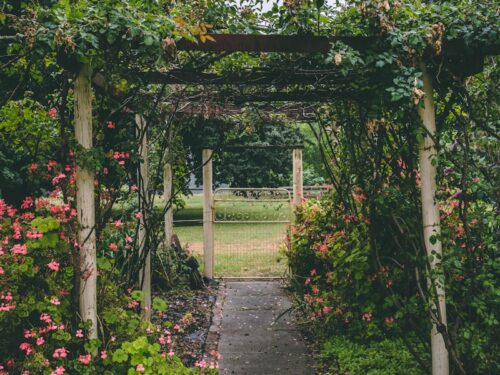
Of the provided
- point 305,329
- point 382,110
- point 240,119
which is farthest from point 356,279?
point 240,119

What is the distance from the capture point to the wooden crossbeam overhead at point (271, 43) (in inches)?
146

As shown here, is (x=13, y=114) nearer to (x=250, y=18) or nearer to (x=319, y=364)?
(x=250, y=18)

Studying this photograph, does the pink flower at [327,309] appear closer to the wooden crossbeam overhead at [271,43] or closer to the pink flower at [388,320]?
the pink flower at [388,320]

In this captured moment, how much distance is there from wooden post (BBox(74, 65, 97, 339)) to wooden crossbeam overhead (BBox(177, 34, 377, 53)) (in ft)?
2.50

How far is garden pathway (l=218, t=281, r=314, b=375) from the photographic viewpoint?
5461 millimetres

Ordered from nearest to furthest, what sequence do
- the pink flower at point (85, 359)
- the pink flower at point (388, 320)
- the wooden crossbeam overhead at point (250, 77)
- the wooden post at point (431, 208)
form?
the pink flower at point (85, 359)
the wooden post at point (431, 208)
the wooden crossbeam overhead at point (250, 77)
the pink flower at point (388, 320)

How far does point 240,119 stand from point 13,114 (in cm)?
445

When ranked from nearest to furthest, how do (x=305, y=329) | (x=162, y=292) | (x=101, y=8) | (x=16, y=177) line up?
1. (x=101, y=8)
2. (x=305, y=329)
3. (x=162, y=292)
4. (x=16, y=177)

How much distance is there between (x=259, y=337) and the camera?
6480mm

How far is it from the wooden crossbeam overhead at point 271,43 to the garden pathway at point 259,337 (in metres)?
3.15

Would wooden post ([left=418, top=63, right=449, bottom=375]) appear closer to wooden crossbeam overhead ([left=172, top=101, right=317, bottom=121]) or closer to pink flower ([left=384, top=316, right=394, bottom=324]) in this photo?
pink flower ([left=384, top=316, right=394, bottom=324])

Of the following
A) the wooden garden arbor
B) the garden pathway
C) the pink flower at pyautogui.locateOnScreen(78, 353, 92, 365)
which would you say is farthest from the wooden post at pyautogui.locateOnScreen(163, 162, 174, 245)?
the pink flower at pyautogui.locateOnScreen(78, 353, 92, 365)

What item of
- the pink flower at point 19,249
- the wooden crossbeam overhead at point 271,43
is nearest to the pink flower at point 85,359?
the pink flower at point 19,249

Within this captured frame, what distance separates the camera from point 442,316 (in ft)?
12.9
